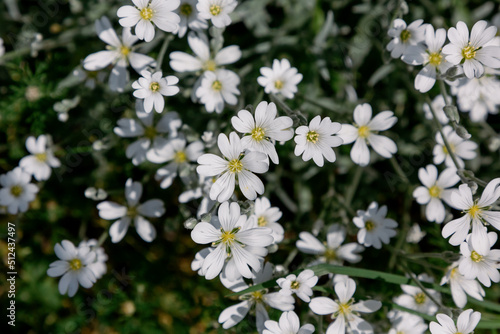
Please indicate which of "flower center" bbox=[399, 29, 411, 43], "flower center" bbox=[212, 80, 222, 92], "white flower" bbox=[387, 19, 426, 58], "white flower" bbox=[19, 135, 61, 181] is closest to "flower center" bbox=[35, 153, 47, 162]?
"white flower" bbox=[19, 135, 61, 181]

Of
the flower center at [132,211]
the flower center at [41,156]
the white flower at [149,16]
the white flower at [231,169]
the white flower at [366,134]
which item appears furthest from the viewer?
the flower center at [41,156]

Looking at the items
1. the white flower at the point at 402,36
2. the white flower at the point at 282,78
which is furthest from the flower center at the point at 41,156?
the white flower at the point at 402,36

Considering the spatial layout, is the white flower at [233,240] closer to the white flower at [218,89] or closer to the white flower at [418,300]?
the white flower at [218,89]

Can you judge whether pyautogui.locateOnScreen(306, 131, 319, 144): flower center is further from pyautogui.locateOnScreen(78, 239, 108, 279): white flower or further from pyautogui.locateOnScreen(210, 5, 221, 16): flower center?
pyautogui.locateOnScreen(78, 239, 108, 279): white flower

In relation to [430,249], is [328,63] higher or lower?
higher

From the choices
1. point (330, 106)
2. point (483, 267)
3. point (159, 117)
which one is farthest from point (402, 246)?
point (159, 117)

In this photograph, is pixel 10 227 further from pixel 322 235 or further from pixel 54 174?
pixel 322 235
